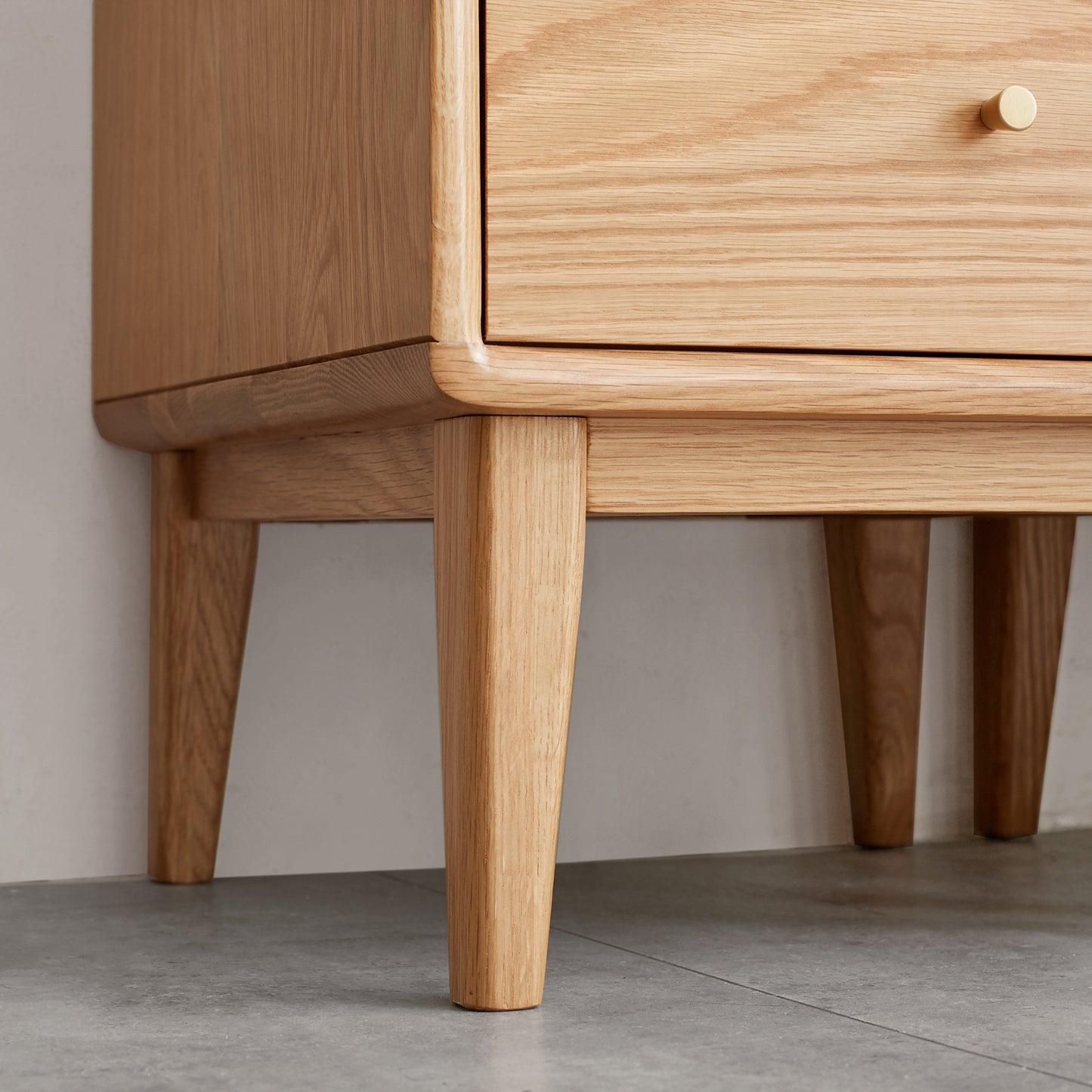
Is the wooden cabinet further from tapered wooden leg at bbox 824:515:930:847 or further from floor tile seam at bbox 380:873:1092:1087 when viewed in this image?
tapered wooden leg at bbox 824:515:930:847

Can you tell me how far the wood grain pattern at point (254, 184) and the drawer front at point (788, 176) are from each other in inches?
2.1

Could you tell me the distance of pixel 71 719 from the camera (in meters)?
1.26

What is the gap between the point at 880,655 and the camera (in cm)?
139

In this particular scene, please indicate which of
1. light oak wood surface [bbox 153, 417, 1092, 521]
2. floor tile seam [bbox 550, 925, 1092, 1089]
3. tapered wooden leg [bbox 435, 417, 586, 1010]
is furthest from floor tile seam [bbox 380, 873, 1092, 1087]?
light oak wood surface [bbox 153, 417, 1092, 521]

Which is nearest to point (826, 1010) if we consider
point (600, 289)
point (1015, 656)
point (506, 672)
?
point (506, 672)

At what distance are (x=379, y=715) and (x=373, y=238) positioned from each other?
0.54m

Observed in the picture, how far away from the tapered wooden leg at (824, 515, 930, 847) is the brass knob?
20.0 inches

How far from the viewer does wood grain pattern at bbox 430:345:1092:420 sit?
80 centimetres

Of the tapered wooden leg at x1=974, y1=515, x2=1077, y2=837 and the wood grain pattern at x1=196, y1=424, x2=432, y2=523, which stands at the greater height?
the wood grain pattern at x1=196, y1=424, x2=432, y2=523

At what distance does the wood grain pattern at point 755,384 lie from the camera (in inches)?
31.7

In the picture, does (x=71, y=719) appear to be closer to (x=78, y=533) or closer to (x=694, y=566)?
(x=78, y=533)

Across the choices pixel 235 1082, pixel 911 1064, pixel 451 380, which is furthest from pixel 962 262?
pixel 235 1082

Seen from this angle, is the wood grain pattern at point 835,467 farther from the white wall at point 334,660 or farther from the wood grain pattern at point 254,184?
the white wall at point 334,660

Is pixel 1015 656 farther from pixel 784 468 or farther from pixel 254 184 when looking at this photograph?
pixel 254 184
